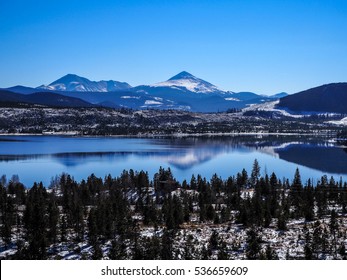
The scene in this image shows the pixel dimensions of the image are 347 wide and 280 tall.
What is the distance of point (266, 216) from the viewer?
52.8m

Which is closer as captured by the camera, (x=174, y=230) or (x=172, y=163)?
(x=174, y=230)

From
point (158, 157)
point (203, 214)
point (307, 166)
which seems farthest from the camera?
point (158, 157)

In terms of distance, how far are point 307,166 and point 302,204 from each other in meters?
76.1

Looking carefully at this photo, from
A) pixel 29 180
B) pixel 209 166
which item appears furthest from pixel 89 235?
pixel 209 166

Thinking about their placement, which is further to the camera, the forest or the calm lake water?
the calm lake water

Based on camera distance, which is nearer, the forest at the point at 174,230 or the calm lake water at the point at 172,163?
the forest at the point at 174,230

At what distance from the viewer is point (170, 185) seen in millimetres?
85188

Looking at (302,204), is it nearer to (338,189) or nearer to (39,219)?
(338,189)

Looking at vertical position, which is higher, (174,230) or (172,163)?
(174,230)

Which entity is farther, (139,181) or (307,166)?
(307,166)

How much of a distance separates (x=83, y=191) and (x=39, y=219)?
25.7m
